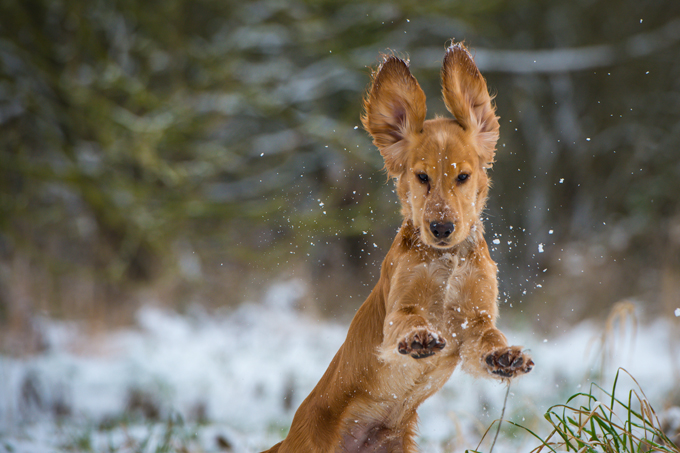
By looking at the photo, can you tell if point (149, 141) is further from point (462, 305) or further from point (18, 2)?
point (462, 305)

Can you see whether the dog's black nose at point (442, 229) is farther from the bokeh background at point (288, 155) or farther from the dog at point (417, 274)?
the bokeh background at point (288, 155)

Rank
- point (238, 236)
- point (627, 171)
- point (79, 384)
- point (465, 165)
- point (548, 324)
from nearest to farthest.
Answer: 1. point (465, 165)
2. point (79, 384)
3. point (548, 324)
4. point (238, 236)
5. point (627, 171)

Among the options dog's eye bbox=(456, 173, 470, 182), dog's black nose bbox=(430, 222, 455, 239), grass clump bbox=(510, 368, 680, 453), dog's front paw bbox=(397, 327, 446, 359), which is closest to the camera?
dog's front paw bbox=(397, 327, 446, 359)

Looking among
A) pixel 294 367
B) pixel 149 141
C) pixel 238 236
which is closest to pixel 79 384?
pixel 294 367

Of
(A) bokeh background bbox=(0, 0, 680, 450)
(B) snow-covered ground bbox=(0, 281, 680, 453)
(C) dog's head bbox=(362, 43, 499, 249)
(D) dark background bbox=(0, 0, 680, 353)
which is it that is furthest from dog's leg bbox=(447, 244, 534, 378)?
(D) dark background bbox=(0, 0, 680, 353)

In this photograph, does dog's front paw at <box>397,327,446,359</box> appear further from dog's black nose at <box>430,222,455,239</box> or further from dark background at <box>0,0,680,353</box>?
dark background at <box>0,0,680,353</box>

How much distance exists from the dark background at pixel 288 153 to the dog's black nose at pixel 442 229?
15.2ft

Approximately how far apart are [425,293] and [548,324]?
611 centimetres

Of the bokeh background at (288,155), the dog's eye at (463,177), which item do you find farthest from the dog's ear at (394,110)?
the bokeh background at (288,155)

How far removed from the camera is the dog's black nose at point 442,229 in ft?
5.87

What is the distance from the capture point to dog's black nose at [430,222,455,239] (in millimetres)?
1789

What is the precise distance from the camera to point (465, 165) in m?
1.90

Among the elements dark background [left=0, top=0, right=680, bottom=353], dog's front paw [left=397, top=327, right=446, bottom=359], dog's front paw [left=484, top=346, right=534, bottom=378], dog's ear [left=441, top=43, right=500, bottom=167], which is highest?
dark background [left=0, top=0, right=680, bottom=353]

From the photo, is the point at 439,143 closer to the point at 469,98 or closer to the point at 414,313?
the point at 469,98
